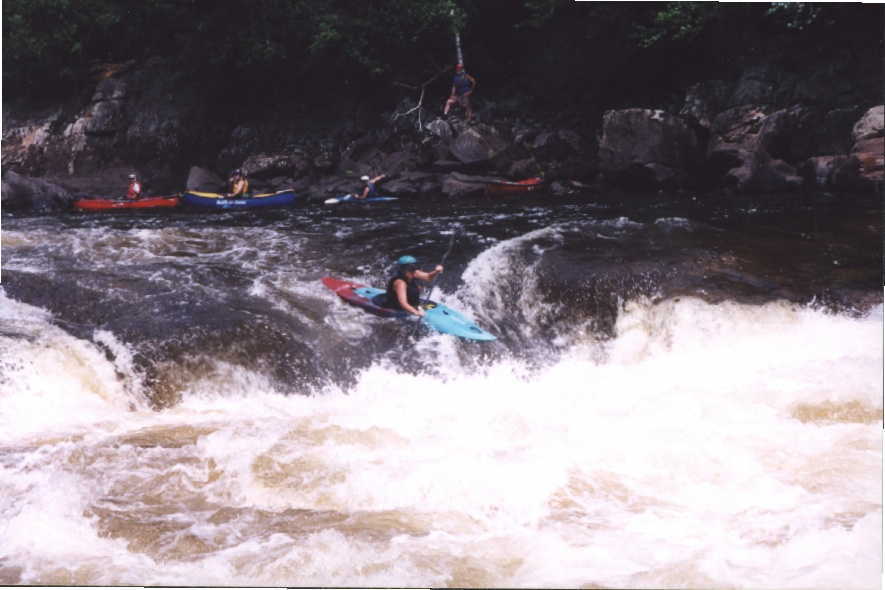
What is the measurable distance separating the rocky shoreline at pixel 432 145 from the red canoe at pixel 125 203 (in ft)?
1.26

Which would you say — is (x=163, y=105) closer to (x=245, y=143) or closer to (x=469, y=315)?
(x=245, y=143)

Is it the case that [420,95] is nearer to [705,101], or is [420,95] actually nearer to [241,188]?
[241,188]

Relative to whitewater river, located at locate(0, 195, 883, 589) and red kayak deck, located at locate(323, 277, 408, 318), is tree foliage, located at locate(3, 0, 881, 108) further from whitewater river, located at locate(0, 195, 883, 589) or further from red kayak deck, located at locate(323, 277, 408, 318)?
red kayak deck, located at locate(323, 277, 408, 318)

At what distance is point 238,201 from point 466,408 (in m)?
5.64

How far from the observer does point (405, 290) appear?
14.7 ft

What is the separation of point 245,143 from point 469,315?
7371 mm

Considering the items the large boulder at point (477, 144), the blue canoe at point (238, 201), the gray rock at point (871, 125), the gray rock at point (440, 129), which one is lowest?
the blue canoe at point (238, 201)

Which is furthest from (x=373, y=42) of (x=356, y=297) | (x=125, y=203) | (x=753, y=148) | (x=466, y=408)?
(x=466, y=408)

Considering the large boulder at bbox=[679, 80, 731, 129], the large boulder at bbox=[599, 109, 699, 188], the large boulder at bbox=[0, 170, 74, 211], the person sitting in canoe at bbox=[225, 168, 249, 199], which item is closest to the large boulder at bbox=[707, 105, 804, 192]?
the large boulder at bbox=[679, 80, 731, 129]

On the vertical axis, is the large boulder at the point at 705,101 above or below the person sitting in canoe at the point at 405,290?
above

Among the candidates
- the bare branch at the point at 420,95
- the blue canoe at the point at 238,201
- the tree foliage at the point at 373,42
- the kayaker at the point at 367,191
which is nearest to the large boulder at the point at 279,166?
the tree foliage at the point at 373,42

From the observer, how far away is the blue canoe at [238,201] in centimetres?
849

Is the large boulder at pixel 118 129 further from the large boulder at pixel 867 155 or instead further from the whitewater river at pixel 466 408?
the large boulder at pixel 867 155

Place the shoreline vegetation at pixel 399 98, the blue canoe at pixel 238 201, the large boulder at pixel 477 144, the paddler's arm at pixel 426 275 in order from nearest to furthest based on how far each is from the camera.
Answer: the paddler's arm at pixel 426 275, the shoreline vegetation at pixel 399 98, the blue canoe at pixel 238 201, the large boulder at pixel 477 144
